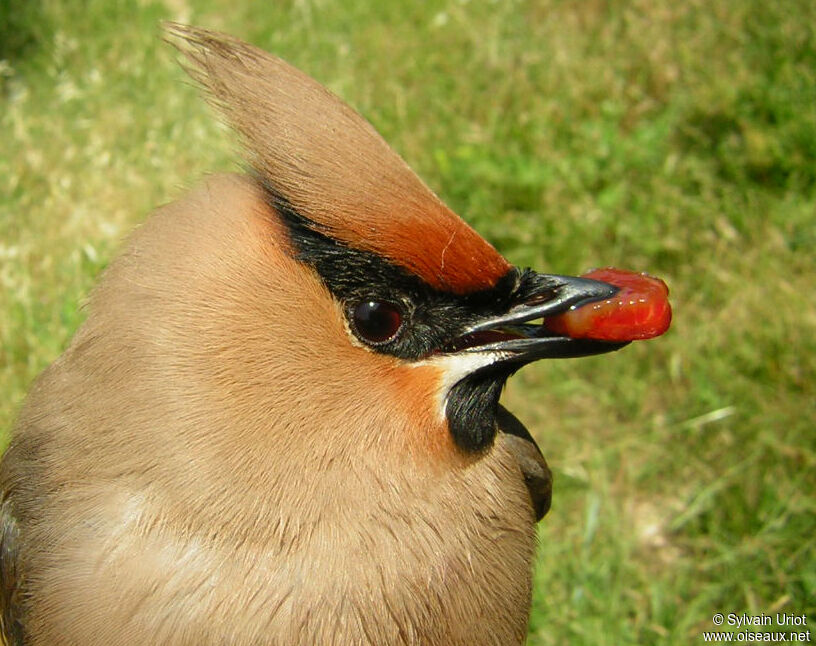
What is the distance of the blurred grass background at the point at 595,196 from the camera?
4.52 metres

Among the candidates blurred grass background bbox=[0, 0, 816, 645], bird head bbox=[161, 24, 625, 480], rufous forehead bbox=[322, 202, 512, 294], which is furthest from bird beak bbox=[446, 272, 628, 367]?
blurred grass background bbox=[0, 0, 816, 645]

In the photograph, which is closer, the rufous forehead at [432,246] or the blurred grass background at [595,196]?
the rufous forehead at [432,246]

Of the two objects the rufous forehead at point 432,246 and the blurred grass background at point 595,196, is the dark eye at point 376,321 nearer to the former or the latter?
the rufous forehead at point 432,246

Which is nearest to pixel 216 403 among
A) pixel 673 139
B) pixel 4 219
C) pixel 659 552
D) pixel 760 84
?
pixel 659 552

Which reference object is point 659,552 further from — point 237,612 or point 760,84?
point 760,84

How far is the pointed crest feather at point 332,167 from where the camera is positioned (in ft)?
7.86

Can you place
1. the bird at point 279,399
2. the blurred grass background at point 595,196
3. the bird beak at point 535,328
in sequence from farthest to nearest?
the blurred grass background at point 595,196, the bird beak at point 535,328, the bird at point 279,399

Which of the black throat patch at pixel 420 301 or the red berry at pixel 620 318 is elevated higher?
the black throat patch at pixel 420 301

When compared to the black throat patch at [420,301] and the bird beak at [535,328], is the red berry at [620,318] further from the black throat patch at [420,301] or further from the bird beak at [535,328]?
A: the black throat patch at [420,301]

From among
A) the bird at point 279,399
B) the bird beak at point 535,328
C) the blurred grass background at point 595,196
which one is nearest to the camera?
the bird at point 279,399

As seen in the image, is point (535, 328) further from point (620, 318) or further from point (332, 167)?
point (332, 167)

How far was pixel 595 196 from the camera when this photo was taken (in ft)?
19.5

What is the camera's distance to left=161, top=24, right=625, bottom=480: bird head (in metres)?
2.41

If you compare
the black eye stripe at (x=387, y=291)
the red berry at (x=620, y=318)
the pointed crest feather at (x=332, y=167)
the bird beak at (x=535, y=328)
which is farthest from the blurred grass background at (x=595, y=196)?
the red berry at (x=620, y=318)
